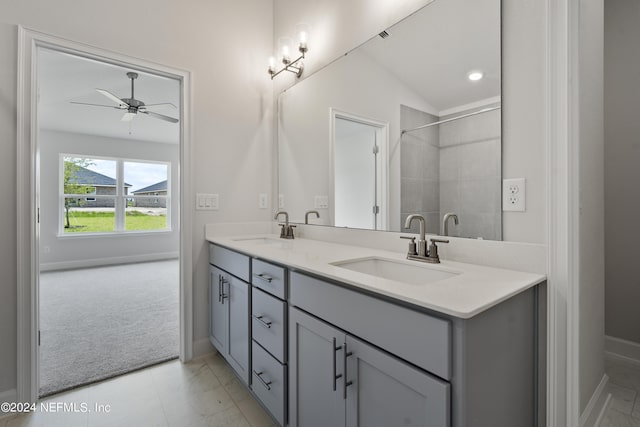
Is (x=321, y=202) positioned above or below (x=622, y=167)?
below

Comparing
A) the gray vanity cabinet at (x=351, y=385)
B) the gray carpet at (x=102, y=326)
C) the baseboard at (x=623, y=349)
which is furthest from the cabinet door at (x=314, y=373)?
the baseboard at (x=623, y=349)

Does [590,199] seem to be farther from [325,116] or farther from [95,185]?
[95,185]

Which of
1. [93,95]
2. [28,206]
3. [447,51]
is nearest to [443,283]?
[447,51]

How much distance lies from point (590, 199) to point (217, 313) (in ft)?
7.18

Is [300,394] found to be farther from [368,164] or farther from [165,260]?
[165,260]

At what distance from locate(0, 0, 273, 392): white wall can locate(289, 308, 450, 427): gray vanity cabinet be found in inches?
50.1

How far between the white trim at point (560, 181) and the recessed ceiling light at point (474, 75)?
0.24 metres

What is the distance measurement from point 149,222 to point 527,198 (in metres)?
6.86

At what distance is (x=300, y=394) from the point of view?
4.12 ft

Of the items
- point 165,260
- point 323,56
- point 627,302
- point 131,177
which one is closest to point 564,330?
point 627,302

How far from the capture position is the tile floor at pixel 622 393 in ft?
4.90

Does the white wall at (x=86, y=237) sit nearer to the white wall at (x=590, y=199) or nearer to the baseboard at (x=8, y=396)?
the baseboard at (x=8, y=396)

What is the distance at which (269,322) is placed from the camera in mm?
1458

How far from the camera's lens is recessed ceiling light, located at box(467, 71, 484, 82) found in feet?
4.19
